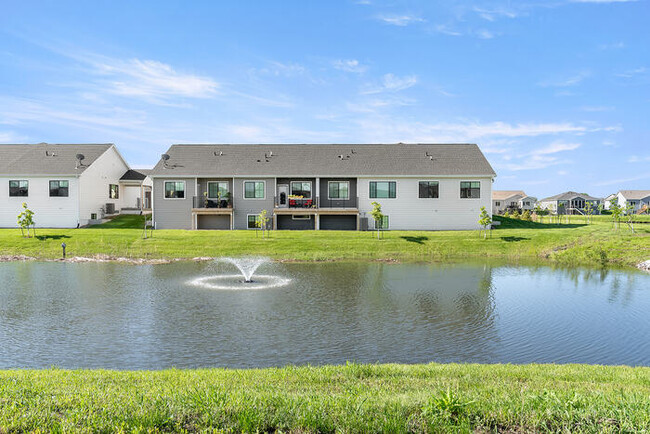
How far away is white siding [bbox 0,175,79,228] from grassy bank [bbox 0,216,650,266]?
4319 mm

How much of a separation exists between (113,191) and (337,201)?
75.2ft

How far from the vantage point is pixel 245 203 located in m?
39.4

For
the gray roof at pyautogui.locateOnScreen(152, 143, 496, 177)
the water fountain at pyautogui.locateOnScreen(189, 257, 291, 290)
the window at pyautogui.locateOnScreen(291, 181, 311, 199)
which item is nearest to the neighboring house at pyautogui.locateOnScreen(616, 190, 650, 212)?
the gray roof at pyautogui.locateOnScreen(152, 143, 496, 177)

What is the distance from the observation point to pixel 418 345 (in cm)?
1114

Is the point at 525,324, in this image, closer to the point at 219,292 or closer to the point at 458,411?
the point at 458,411

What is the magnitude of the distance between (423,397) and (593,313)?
11.5 m

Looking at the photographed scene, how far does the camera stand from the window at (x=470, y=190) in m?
38.8

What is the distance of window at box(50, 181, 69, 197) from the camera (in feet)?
131

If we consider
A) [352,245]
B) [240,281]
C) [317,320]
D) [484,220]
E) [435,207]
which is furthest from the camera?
[435,207]

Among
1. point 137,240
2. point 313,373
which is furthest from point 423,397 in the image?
point 137,240

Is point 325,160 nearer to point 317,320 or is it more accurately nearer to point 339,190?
point 339,190

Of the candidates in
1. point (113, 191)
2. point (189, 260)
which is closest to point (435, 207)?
point (189, 260)

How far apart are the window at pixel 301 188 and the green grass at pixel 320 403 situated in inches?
1282

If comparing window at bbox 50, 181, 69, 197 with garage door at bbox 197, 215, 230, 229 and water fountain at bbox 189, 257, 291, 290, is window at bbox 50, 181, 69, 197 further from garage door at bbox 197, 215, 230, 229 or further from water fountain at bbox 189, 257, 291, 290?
water fountain at bbox 189, 257, 291, 290
